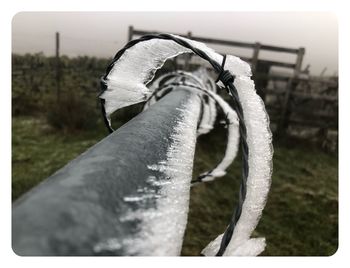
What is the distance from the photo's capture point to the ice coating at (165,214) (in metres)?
0.48

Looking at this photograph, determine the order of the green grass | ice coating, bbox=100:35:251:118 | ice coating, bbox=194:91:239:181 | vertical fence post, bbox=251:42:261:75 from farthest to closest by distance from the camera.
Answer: vertical fence post, bbox=251:42:261:75 < the green grass < ice coating, bbox=194:91:239:181 < ice coating, bbox=100:35:251:118

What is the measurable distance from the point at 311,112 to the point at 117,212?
6218 mm

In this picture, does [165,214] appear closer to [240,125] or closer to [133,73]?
[240,125]

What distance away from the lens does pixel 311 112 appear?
624 cm

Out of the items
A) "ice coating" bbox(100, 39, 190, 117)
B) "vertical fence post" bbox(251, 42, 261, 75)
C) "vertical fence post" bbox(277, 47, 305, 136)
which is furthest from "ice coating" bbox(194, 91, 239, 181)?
"vertical fence post" bbox(277, 47, 305, 136)

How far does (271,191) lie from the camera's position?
4262mm

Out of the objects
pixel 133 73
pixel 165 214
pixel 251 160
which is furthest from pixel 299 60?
pixel 165 214

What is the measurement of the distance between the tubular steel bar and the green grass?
2.53 metres

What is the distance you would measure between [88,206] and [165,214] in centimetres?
15

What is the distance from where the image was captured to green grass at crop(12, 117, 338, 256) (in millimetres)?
3311

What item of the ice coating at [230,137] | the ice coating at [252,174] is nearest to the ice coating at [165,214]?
the ice coating at [252,174]

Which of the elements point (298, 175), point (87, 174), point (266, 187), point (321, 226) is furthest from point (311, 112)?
point (87, 174)

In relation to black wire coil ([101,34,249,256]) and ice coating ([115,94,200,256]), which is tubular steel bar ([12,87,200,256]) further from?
black wire coil ([101,34,249,256])

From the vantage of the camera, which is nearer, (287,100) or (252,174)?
(252,174)
